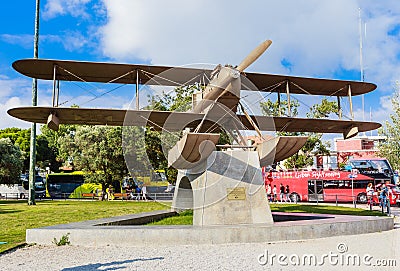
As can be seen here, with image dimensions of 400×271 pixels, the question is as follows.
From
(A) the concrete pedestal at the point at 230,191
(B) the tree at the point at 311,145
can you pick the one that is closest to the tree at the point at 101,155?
(B) the tree at the point at 311,145

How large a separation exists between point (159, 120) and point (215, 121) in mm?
2217

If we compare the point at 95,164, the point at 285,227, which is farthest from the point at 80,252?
the point at 95,164

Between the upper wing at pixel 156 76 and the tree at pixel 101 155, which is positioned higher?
the upper wing at pixel 156 76

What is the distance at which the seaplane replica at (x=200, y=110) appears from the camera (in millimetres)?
13500

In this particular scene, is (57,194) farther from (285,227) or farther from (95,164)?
(285,227)

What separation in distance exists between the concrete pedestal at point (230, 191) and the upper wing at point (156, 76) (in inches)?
145

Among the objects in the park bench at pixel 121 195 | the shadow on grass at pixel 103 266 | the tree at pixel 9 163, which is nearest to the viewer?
the shadow on grass at pixel 103 266

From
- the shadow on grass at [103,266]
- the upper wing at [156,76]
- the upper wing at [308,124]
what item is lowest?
the shadow on grass at [103,266]

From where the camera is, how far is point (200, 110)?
14867mm

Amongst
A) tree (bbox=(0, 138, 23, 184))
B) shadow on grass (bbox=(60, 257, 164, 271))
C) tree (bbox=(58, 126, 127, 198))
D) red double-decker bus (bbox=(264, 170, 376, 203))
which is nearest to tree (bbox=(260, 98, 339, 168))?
red double-decker bus (bbox=(264, 170, 376, 203))

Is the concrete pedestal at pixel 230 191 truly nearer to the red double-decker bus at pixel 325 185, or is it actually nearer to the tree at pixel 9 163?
the red double-decker bus at pixel 325 185

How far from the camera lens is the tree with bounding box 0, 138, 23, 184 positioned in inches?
1427

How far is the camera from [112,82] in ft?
51.8

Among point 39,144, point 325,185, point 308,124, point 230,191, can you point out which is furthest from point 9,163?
point 230,191
